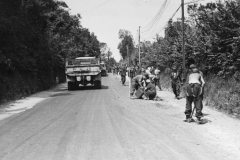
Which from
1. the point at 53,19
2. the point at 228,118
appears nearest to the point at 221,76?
the point at 228,118

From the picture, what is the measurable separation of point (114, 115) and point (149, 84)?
5508 millimetres

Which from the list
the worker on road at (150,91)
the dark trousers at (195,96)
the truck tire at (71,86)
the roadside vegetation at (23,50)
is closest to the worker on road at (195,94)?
the dark trousers at (195,96)

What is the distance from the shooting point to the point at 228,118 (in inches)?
385

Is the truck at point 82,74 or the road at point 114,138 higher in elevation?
the truck at point 82,74

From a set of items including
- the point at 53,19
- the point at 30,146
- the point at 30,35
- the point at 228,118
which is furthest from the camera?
the point at 53,19

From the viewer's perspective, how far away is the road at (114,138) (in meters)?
5.68

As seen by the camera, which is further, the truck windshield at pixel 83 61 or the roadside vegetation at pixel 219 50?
the truck windshield at pixel 83 61

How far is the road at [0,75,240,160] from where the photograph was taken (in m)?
5.68

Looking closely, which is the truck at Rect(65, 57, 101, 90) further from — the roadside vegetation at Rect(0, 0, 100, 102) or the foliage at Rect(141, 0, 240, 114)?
the foliage at Rect(141, 0, 240, 114)

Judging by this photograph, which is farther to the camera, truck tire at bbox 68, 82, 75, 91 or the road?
truck tire at bbox 68, 82, 75, 91

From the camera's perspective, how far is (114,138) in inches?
272

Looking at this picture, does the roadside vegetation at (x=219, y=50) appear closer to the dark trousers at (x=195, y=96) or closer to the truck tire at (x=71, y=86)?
the dark trousers at (x=195, y=96)

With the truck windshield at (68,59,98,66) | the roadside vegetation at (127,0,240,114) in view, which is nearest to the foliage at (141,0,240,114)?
the roadside vegetation at (127,0,240,114)

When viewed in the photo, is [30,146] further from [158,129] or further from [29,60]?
[29,60]
